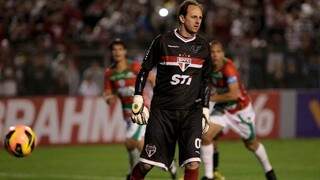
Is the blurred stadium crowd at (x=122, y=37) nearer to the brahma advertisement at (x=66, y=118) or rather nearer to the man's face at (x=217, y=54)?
the brahma advertisement at (x=66, y=118)

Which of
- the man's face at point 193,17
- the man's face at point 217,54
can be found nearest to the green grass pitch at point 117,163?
the man's face at point 217,54

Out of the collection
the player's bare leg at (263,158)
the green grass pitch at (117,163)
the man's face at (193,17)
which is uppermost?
the man's face at (193,17)

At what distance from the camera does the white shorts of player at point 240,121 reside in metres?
13.2

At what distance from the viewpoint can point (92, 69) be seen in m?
21.1

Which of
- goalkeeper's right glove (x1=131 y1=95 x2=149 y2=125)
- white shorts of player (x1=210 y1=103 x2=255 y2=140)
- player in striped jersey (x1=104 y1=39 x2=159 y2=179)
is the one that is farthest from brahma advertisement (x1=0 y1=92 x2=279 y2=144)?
goalkeeper's right glove (x1=131 y1=95 x2=149 y2=125)

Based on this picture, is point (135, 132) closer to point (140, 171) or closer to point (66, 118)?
point (140, 171)

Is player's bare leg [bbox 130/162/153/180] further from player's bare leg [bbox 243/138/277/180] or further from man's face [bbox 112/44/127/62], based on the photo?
man's face [bbox 112/44/127/62]

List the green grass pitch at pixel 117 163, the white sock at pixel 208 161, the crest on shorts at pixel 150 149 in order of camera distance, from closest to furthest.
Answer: the crest on shorts at pixel 150 149 → the white sock at pixel 208 161 → the green grass pitch at pixel 117 163

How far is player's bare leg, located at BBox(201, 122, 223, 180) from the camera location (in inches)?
506

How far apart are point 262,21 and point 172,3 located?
A: 2.62 m

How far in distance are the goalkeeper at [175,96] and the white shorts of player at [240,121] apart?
3462mm

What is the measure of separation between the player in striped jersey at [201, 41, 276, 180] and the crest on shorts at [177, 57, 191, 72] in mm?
3214

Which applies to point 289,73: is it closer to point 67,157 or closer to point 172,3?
point 172,3

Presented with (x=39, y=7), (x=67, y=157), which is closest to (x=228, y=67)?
(x=67, y=157)
